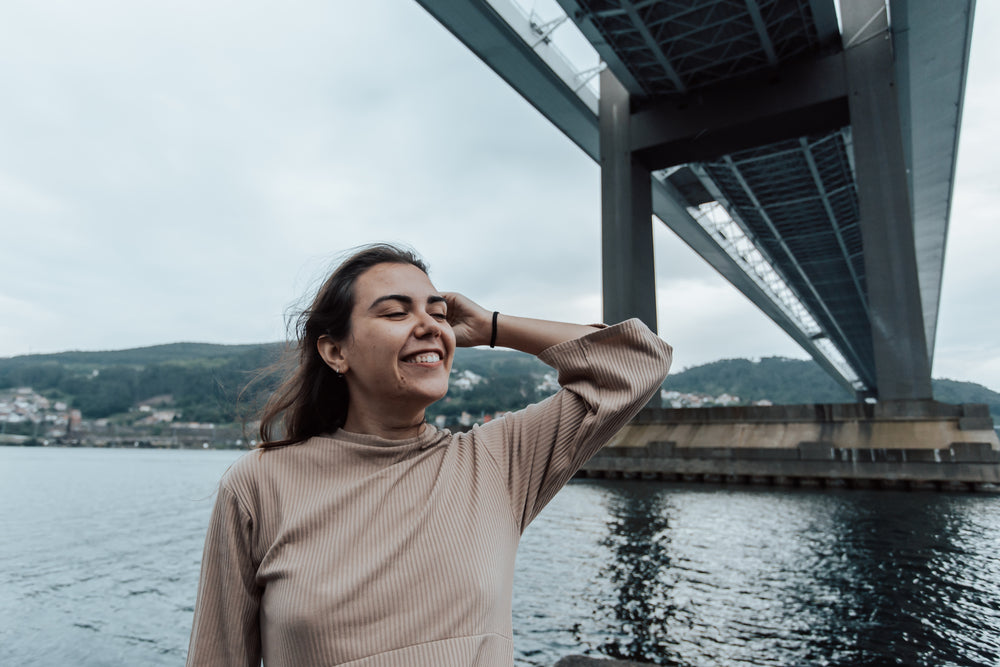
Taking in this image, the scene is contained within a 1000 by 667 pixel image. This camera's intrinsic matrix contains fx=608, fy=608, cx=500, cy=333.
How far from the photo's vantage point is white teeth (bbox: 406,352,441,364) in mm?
1168

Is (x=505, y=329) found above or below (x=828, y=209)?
below

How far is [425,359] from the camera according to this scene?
1178 mm

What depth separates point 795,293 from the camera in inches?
1932

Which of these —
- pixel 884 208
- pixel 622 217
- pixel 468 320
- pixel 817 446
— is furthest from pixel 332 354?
pixel 622 217

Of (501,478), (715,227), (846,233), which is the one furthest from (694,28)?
(846,233)

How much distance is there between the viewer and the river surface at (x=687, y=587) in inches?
157

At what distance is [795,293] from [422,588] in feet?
177

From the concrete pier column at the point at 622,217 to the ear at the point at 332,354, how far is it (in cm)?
2059

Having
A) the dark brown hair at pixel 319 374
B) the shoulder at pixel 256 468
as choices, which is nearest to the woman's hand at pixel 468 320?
the dark brown hair at pixel 319 374

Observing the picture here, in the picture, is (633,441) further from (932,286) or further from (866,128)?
(932,286)

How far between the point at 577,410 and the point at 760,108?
73.5ft

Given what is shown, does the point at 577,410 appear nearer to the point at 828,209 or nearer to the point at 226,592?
the point at 226,592

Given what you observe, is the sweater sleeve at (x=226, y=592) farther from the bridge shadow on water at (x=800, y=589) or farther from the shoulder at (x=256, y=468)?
the bridge shadow on water at (x=800, y=589)

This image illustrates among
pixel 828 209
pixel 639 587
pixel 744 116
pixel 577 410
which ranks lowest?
pixel 639 587
